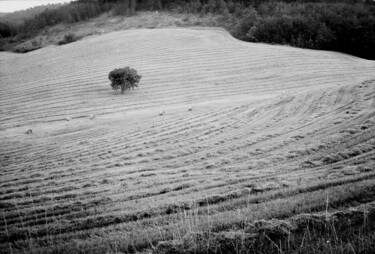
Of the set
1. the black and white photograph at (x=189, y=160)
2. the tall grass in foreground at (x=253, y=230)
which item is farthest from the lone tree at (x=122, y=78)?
the tall grass in foreground at (x=253, y=230)

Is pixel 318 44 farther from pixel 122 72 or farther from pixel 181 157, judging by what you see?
pixel 181 157

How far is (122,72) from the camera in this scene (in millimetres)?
A: 23828

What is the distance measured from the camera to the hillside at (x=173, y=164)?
16.5 ft

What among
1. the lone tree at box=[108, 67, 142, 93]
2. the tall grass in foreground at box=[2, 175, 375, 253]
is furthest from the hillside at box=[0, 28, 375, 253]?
the lone tree at box=[108, 67, 142, 93]

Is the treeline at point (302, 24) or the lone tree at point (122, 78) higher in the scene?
the treeline at point (302, 24)

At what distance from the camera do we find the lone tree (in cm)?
2364

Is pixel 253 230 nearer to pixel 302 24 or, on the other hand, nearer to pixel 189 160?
pixel 189 160

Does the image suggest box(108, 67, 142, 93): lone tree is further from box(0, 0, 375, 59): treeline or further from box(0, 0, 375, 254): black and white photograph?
box(0, 0, 375, 59): treeline

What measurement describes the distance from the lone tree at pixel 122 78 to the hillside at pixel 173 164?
89cm

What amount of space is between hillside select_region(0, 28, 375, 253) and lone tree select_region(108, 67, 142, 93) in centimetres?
89

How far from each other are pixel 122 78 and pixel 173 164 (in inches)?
660

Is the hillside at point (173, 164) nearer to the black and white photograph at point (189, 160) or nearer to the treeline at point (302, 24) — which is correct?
the black and white photograph at point (189, 160)

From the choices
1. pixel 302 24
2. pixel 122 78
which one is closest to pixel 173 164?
pixel 122 78

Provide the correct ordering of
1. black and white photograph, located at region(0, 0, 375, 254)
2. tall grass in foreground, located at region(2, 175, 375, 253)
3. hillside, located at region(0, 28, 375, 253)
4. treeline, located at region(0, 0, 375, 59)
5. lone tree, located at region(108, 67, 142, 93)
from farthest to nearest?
treeline, located at region(0, 0, 375, 59)
lone tree, located at region(108, 67, 142, 93)
hillside, located at region(0, 28, 375, 253)
black and white photograph, located at region(0, 0, 375, 254)
tall grass in foreground, located at region(2, 175, 375, 253)
